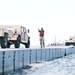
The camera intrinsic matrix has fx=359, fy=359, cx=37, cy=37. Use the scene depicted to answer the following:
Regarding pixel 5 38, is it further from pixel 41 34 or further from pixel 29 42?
pixel 29 42

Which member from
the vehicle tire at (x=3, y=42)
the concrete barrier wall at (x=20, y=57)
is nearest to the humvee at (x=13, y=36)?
the vehicle tire at (x=3, y=42)

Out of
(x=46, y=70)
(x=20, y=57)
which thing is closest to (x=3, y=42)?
(x=46, y=70)

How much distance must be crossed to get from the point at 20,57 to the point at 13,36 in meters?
11.2

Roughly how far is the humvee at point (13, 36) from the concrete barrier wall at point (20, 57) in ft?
9.54

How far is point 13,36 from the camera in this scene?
102 feet

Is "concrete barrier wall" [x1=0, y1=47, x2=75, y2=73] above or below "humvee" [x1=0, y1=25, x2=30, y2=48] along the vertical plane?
below

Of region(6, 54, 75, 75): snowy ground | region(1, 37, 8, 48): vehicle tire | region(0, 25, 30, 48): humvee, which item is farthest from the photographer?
region(0, 25, 30, 48): humvee

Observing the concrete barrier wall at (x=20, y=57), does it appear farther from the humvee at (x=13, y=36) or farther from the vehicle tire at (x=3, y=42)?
the vehicle tire at (x=3, y=42)

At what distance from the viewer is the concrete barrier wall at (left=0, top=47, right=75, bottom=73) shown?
1672 centimetres

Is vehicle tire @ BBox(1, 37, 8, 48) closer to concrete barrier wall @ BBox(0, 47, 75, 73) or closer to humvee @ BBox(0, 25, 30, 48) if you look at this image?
humvee @ BBox(0, 25, 30, 48)

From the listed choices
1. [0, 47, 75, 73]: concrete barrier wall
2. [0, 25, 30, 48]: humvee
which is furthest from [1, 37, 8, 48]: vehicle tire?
[0, 47, 75, 73]: concrete barrier wall

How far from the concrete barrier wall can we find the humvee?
291 cm

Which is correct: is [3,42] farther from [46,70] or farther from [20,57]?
[20,57]

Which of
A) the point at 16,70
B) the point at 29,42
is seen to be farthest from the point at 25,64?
the point at 29,42
